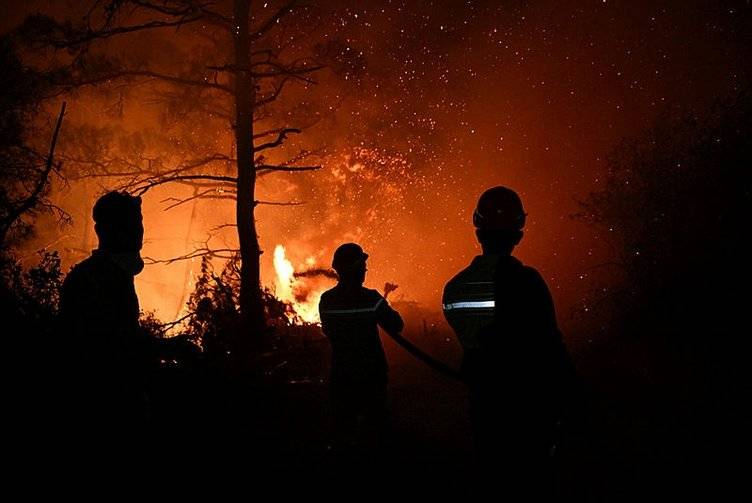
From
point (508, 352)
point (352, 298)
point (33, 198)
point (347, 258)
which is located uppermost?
point (33, 198)

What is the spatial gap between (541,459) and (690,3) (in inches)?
894

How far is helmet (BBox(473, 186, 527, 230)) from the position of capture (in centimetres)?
273

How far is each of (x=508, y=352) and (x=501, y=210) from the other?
2.34ft

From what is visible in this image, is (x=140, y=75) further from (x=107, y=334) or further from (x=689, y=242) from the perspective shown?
(x=689, y=242)

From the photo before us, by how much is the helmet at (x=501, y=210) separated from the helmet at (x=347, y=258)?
176cm

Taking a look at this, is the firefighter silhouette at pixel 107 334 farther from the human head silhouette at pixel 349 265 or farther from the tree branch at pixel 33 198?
the tree branch at pixel 33 198

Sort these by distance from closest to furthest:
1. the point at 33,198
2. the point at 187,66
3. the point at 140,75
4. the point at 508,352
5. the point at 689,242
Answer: the point at 508,352
the point at 33,198
the point at 689,242
the point at 140,75
the point at 187,66

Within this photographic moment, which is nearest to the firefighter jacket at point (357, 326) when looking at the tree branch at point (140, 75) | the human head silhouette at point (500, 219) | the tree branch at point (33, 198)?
the human head silhouette at point (500, 219)

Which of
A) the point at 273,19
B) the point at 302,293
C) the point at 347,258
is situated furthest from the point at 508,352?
the point at 302,293

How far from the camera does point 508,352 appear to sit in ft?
8.31

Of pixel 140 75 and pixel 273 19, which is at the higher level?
pixel 273 19

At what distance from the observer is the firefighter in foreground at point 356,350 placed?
4.30 metres

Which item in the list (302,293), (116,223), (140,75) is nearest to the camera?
(116,223)

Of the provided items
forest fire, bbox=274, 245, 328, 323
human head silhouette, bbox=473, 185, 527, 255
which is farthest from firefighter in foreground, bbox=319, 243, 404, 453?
forest fire, bbox=274, 245, 328, 323
